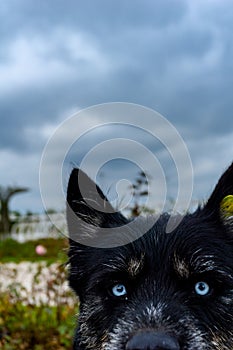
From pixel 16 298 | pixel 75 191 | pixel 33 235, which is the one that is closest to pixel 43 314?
pixel 16 298

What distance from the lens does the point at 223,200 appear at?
4.85 meters

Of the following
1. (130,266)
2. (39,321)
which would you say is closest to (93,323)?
(130,266)

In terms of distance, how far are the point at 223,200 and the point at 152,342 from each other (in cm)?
151

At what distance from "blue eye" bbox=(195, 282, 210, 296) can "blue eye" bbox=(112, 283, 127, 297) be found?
504 millimetres

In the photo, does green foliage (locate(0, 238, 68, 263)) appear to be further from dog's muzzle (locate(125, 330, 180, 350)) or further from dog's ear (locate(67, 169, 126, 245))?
dog's muzzle (locate(125, 330, 180, 350))

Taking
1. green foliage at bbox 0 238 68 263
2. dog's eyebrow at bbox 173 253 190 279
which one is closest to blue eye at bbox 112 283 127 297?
dog's eyebrow at bbox 173 253 190 279

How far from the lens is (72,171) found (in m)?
4.89

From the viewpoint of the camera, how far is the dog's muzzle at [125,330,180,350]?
3697 millimetres

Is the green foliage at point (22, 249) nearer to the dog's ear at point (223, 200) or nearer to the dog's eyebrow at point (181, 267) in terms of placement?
the dog's ear at point (223, 200)

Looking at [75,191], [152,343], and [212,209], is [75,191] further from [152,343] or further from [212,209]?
[152,343]

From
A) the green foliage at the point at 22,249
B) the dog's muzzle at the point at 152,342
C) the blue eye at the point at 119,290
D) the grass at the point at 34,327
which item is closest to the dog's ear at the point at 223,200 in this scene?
the blue eye at the point at 119,290

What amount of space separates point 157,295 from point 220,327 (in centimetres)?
48

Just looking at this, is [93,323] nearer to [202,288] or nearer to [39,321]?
[202,288]

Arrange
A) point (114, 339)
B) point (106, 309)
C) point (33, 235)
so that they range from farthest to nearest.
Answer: point (33, 235) < point (106, 309) < point (114, 339)
